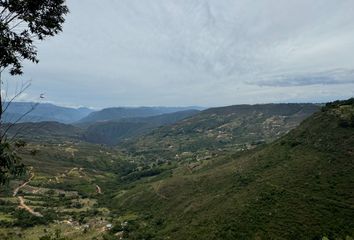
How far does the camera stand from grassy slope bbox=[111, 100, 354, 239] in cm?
10006

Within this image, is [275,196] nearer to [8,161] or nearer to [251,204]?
[251,204]

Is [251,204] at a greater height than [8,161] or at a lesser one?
lesser

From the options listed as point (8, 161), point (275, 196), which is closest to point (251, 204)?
point (275, 196)

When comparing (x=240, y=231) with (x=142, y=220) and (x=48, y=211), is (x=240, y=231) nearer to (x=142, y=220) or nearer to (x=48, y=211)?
(x=142, y=220)

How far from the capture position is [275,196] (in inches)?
4520

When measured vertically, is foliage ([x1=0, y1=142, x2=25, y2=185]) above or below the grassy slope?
above

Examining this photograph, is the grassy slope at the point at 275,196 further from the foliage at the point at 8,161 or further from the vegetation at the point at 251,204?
the foliage at the point at 8,161

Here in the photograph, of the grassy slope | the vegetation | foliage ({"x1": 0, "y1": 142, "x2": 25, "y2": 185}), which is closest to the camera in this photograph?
foliage ({"x1": 0, "y1": 142, "x2": 25, "y2": 185})

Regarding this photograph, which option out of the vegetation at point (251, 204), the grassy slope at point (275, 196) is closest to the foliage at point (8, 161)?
the vegetation at point (251, 204)

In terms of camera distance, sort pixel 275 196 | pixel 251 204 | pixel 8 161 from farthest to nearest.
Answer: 1. pixel 275 196
2. pixel 251 204
3. pixel 8 161

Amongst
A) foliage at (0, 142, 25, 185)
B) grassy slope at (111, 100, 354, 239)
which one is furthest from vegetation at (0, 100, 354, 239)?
foliage at (0, 142, 25, 185)

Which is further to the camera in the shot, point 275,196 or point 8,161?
point 275,196

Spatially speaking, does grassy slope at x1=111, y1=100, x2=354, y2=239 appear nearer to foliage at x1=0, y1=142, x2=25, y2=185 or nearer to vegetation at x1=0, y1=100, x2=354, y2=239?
vegetation at x1=0, y1=100, x2=354, y2=239

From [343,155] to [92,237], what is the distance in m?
91.0
